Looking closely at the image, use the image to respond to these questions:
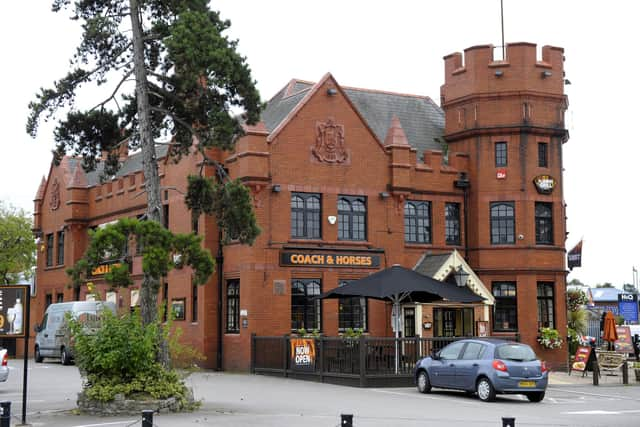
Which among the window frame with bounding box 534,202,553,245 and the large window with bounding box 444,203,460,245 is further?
the large window with bounding box 444,203,460,245

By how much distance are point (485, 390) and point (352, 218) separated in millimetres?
12652

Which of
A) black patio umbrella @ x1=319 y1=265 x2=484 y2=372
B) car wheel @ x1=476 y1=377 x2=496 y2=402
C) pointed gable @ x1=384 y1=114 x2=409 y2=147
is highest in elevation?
pointed gable @ x1=384 y1=114 x2=409 y2=147

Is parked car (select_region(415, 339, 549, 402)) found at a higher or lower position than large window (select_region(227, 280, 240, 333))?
lower

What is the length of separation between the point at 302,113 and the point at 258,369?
29.6ft

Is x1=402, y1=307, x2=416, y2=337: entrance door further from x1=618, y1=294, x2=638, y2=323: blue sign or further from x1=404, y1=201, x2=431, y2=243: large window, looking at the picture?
x1=618, y1=294, x2=638, y2=323: blue sign

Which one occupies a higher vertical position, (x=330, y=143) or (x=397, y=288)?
(x=330, y=143)

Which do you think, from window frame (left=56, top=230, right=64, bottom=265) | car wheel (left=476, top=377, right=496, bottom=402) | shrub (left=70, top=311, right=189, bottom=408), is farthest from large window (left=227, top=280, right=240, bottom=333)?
window frame (left=56, top=230, right=64, bottom=265)

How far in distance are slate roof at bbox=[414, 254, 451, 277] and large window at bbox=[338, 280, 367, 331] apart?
8.28 feet

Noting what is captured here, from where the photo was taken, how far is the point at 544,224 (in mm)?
35062

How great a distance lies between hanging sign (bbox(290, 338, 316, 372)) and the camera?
27266 mm

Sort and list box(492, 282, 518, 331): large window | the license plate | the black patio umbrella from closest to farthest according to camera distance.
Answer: the license plate < the black patio umbrella < box(492, 282, 518, 331): large window

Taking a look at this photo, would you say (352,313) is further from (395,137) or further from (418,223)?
(395,137)

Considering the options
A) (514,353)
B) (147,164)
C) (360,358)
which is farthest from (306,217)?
(147,164)

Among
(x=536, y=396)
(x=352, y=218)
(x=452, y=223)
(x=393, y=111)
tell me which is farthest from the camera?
(x=393, y=111)
